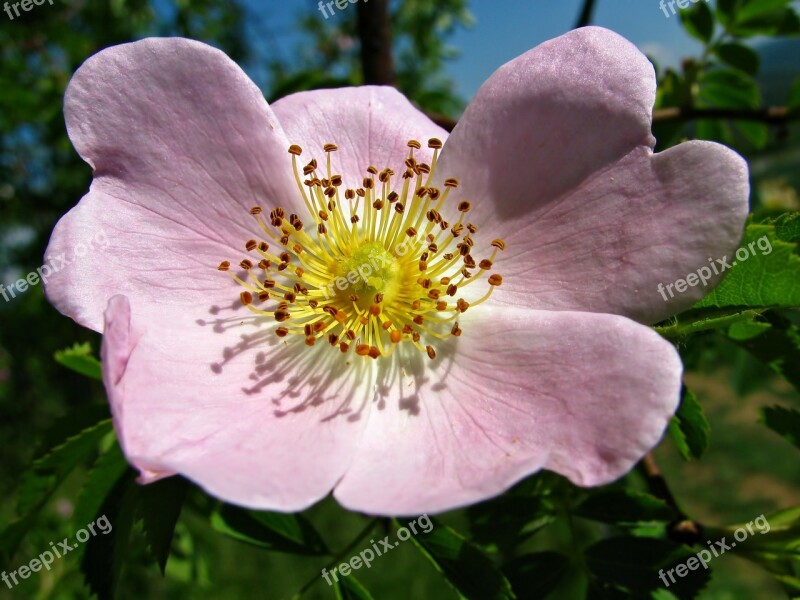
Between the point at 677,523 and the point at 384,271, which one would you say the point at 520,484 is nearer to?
the point at 677,523

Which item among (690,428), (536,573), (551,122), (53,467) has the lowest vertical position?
(536,573)

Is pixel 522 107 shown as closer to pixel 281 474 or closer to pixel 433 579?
pixel 281 474

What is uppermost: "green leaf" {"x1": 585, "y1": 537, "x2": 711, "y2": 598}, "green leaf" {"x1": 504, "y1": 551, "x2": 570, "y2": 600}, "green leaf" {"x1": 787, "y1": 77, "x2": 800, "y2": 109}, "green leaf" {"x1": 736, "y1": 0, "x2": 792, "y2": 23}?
"green leaf" {"x1": 736, "y1": 0, "x2": 792, "y2": 23}

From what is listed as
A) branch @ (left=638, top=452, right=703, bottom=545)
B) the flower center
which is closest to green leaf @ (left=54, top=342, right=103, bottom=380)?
the flower center

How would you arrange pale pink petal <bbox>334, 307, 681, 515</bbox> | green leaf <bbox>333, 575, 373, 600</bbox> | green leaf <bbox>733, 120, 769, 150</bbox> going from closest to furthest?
1. pale pink petal <bbox>334, 307, 681, 515</bbox>
2. green leaf <bbox>333, 575, 373, 600</bbox>
3. green leaf <bbox>733, 120, 769, 150</bbox>

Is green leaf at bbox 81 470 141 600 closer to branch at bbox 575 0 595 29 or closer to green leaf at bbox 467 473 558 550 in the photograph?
green leaf at bbox 467 473 558 550

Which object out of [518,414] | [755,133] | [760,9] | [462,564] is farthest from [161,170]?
[755,133]
